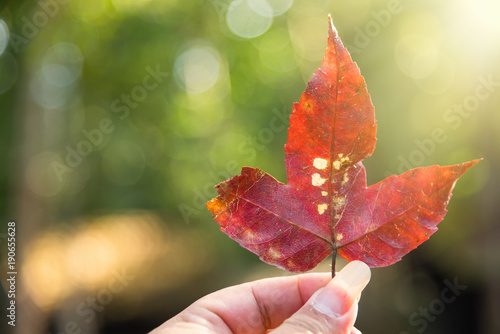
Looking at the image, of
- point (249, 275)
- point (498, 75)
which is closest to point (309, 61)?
point (498, 75)

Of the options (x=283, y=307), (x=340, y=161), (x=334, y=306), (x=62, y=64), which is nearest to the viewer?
(x=340, y=161)

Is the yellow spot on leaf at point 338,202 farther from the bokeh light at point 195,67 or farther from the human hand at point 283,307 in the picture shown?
the bokeh light at point 195,67

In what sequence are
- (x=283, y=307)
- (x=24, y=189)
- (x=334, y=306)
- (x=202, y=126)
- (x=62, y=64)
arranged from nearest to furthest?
(x=334, y=306), (x=283, y=307), (x=24, y=189), (x=62, y=64), (x=202, y=126)

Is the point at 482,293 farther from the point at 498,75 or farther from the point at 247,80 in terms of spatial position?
the point at 247,80

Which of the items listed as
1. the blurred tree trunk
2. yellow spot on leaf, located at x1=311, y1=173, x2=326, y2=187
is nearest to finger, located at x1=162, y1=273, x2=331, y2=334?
yellow spot on leaf, located at x1=311, y1=173, x2=326, y2=187

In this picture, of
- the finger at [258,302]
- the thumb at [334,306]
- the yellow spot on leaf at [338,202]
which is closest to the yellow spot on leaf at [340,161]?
the yellow spot on leaf at [338,202]

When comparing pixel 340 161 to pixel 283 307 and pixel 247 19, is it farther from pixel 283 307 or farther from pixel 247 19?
pixel 247 19

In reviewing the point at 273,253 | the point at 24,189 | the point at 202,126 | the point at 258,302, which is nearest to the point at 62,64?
the point at 24,189
